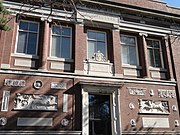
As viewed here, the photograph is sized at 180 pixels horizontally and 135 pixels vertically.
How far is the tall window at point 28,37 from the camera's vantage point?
498 inches

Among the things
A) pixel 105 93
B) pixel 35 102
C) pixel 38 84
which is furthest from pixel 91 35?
pixel 35 102

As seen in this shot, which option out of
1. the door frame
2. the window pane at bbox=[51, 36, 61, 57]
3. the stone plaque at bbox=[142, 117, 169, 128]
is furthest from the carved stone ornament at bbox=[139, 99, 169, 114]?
the window pane at bbox=[51, 36, 61, 57]

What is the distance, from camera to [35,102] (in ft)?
37.1

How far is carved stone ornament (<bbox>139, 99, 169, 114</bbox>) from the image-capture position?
517 inches

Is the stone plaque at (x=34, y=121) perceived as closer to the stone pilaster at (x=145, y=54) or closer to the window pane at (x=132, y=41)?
the stone pilaster at (x=145, y=54)

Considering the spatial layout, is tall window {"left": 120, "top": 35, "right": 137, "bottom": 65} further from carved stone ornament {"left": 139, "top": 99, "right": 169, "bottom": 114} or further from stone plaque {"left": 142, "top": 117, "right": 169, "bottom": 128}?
stone plaque {"left": 142, "top": 117, "right": 169, "bottom": 128}

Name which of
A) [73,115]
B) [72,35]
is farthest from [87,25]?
[73,115]

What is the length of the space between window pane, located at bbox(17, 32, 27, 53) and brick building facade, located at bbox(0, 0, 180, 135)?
0.05 meters

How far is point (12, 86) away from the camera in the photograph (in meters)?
11.3

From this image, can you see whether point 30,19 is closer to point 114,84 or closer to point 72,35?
point 72,35

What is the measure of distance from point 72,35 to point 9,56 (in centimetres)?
389

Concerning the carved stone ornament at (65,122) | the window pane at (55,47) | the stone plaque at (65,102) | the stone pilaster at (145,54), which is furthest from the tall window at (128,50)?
the carved stone ornament at (65,122)

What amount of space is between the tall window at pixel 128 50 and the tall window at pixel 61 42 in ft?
11.6

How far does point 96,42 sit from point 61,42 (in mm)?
2210
